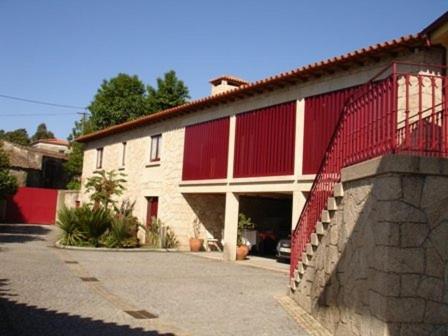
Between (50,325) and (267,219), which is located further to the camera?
(267,219)

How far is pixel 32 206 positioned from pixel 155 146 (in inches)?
598

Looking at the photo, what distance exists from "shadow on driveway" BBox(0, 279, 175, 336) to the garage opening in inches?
462

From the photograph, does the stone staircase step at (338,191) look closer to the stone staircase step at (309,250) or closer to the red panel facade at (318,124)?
the stone staircase step at (309,250)

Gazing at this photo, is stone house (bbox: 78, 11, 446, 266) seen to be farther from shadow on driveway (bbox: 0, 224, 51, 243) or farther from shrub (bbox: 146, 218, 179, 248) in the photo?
shadow on driveway (bbox: 0, 224, 51, 243)

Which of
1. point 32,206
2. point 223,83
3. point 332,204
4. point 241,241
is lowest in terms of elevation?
point 241,241

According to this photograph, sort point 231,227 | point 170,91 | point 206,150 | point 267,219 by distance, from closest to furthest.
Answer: point 231,227, point 206,150, point 267,219, point 170,91

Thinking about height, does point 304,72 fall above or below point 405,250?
above

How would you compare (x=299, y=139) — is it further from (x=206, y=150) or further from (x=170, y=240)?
(x=170, y=240)

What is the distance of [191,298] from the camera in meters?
9.05

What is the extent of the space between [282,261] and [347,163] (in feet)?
32.4

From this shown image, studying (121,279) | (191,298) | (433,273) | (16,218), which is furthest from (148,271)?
(16,218)

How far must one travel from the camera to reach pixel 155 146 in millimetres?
21594

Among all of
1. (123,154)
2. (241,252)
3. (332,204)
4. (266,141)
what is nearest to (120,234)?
(241,252)

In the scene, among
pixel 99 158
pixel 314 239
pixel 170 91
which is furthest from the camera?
pixel 170 91
